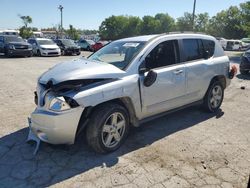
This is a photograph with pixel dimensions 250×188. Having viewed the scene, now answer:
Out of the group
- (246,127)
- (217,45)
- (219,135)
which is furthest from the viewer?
(217,45)

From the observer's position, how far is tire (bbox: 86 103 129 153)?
385 centimetres

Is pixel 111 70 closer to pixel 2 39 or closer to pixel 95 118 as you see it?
pixel 95 118

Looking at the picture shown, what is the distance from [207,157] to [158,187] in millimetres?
1096

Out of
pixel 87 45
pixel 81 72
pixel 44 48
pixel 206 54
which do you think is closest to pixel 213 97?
pixel 206 54

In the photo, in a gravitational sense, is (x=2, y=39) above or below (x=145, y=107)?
above

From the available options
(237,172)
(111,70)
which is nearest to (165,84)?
(111,70)

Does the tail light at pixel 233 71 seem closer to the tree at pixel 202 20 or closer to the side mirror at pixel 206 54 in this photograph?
the side mirror at pixel 206 54

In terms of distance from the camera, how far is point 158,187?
328 centimetres

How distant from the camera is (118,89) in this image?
4004mm

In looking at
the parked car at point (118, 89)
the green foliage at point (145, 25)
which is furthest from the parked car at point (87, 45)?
the green foliage at point (145, 25)

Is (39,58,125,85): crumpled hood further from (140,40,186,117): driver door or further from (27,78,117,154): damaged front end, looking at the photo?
Answer: (140,40,186,117): driver door

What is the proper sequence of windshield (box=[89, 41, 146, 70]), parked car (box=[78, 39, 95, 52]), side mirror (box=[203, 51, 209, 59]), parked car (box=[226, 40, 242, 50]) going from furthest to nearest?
parked car (box=[226, 40, 242, 50])
parked car (box=[78, 39, 95, 52])
side mirror (box=[203, 51, 209, 59])
windshield (box=[89, 41, 146, 70])

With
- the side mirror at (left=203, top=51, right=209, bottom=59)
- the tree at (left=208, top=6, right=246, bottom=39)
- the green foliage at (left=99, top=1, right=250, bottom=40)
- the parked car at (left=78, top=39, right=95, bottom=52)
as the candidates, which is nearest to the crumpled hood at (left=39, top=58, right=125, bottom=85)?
the side mirror at (left=203, top=51, right=209, bottom=59)

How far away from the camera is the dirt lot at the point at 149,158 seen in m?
3.42
